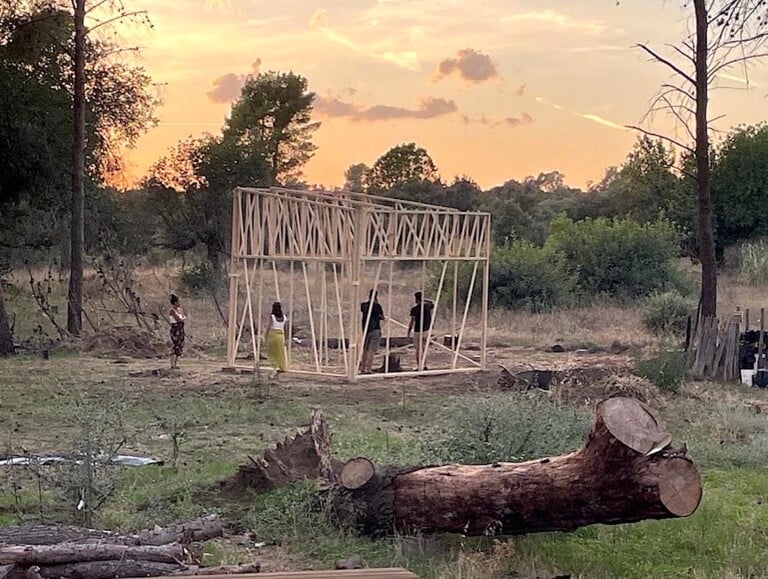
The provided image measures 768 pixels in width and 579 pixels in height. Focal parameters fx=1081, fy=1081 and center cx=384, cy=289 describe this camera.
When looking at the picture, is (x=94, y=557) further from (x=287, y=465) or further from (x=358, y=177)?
(x=358, y=177)

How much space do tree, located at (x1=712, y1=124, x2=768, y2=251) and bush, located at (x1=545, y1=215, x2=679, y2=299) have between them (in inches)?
238

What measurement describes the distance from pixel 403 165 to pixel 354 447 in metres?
51.8

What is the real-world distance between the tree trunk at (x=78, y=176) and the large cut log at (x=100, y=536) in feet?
60.1

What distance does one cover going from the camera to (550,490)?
680cm

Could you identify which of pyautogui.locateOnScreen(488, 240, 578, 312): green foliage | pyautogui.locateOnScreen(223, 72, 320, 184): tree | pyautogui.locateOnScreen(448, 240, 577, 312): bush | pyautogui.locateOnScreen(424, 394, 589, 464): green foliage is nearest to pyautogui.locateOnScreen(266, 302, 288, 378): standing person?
pyautogui.locateOnScreen(424, 394, 589, 464): green foliage

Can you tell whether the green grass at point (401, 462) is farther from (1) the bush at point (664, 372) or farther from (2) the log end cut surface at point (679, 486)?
(2) the log end cut surface at point (679, 486)

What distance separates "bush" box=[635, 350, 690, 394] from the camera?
15.7 meters

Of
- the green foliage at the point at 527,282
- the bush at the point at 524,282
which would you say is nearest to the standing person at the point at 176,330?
the bush at the point at 524,282

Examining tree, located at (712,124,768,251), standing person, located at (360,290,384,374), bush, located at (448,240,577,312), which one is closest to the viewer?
standing person, located at (360,290,384,374)

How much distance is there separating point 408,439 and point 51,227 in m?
21.3

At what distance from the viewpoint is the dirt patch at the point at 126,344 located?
22.2 meters

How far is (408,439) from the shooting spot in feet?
39.4

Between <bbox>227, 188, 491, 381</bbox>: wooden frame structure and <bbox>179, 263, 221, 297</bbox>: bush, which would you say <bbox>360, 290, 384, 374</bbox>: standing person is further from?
<bbox>179, 263, 221, 297</bbox>: bush

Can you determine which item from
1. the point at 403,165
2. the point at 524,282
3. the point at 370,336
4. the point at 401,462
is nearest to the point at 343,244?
the point at 370,336
